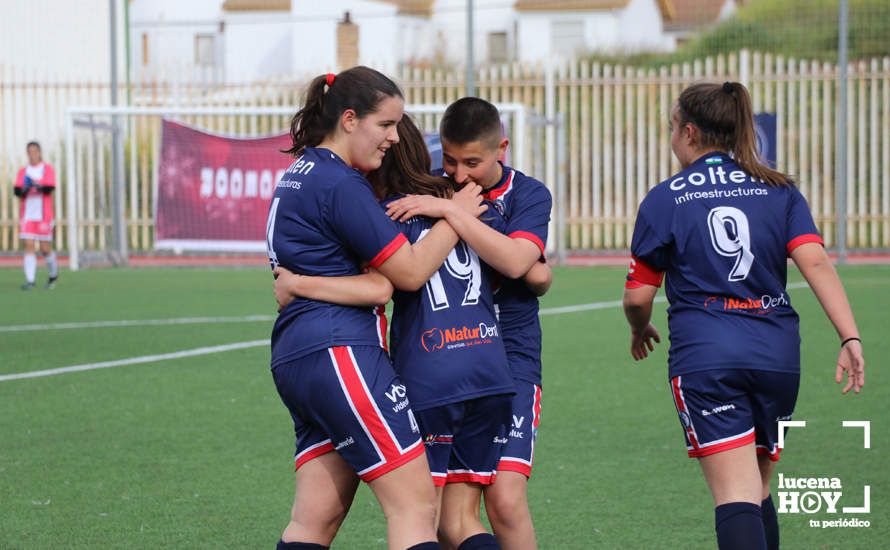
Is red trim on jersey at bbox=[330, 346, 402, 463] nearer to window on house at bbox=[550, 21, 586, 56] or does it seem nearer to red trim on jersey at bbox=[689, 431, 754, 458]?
red trim on jersey at bbox=[689, 431, 754, 458]

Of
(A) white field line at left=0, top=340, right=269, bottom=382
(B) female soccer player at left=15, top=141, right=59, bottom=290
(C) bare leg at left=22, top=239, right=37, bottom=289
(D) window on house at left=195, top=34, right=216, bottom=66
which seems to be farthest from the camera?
(D) window on house at left=195, top=34, right=216, bottom=66

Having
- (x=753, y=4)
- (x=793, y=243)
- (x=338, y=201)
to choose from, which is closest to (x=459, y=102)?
(x=338, y=201)

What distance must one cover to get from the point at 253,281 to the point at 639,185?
7.69 metres

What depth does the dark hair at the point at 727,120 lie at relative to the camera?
14.4 ft

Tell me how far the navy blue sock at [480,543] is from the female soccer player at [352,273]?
35 cm

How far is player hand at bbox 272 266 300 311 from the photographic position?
3945 millimetres

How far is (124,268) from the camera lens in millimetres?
22594

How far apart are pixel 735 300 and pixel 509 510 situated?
3.39 feet

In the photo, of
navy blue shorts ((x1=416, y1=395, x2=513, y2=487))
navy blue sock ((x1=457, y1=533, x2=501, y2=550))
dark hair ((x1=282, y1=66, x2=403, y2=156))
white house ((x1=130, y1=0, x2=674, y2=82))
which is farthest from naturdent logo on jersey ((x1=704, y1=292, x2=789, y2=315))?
white house ((x1=130, y1=0, x2=674, y2=82))

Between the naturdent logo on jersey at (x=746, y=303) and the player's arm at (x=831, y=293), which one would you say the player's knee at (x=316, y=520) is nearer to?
the naturdent logo on jersey at (x=746, y=303)

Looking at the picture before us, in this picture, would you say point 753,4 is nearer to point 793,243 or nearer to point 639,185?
point 639,185

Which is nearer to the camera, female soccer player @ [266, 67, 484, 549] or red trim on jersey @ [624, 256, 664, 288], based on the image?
female soccer player @ [266, 67, 484, 549]

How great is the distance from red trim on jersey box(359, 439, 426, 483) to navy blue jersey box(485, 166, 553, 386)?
0.80 metres

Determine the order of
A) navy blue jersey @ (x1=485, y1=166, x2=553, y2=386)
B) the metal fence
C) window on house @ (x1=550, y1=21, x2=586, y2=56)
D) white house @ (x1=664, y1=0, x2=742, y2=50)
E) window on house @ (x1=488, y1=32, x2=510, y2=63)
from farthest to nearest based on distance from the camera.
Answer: white house @ (x1=664, y1=0, x2=742, y2=50), window on house @ (x1=488, y1=32, x2=510, y2=63), window on house @ (x1=550, y1=21, x2=586, y2=56), the metal fence, navy blue jersey @ (x1=485, y1=166, x2=553, y2=386)
